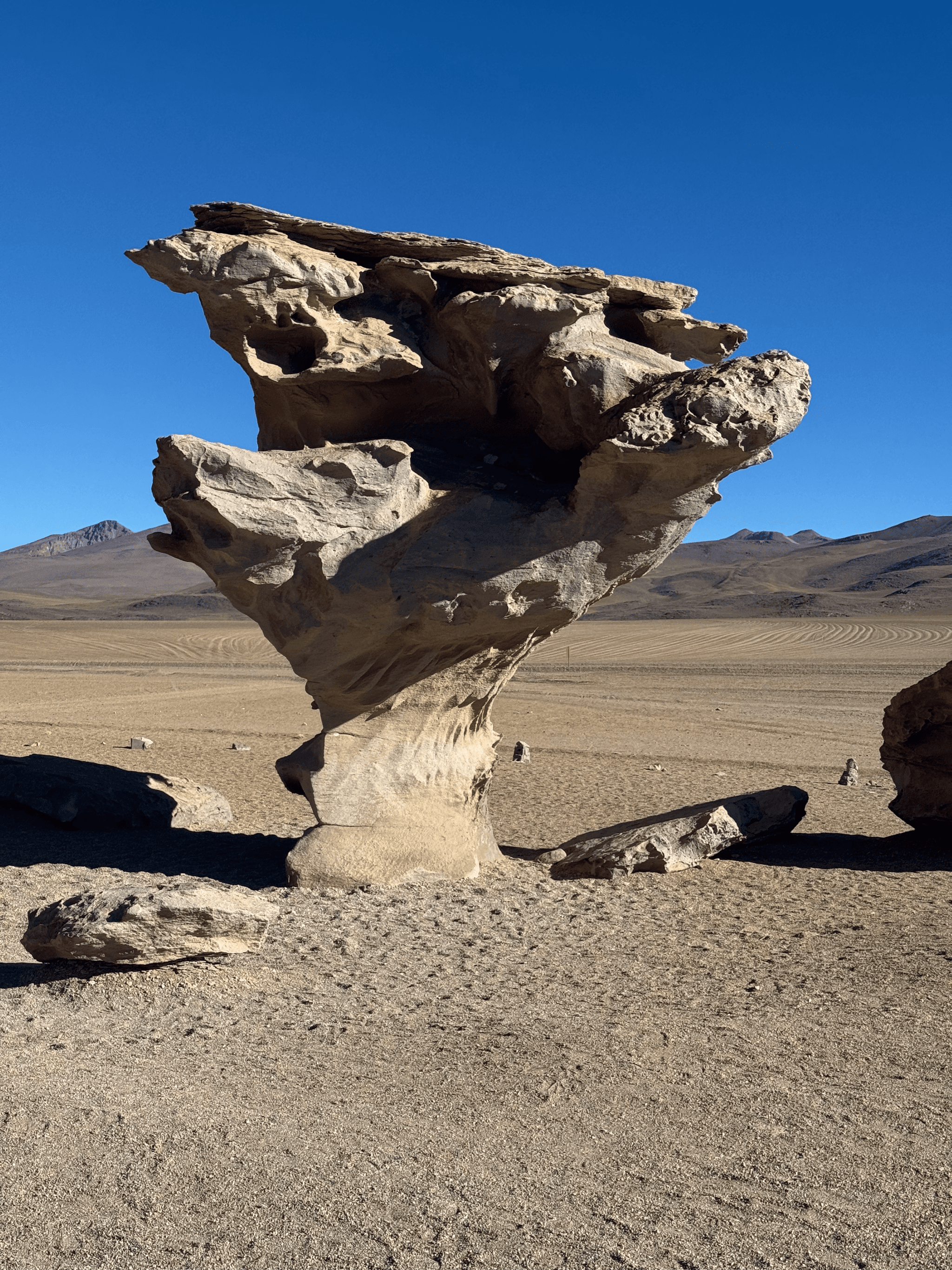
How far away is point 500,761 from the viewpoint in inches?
603

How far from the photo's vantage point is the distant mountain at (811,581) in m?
62.2

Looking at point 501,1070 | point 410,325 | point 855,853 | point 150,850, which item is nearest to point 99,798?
point 150,850

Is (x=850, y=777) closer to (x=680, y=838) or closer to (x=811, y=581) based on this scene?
(x=680, y=838)

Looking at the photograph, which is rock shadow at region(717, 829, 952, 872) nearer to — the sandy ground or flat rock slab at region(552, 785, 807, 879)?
the sandy ground

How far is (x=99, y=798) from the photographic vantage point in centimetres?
1041

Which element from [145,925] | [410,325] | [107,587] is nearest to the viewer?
[145,925]

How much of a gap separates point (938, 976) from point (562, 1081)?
271cm

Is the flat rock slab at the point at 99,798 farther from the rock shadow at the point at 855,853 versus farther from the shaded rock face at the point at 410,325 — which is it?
the rock shadow at the point at 855,853

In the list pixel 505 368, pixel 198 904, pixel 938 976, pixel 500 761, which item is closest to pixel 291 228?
pixel 505 368

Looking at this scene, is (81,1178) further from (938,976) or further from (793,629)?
(793,629)

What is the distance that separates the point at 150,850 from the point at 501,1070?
556 centimetres

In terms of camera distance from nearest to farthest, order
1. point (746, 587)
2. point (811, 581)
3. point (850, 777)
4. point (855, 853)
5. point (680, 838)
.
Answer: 1. point (680, 838)
2. point (855, 853)
3. point (850, 777)
4. point (746, 587)
5. point (811, 581)

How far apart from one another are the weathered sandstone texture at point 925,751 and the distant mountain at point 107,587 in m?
65.7

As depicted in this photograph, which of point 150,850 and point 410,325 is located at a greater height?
point 410,325
